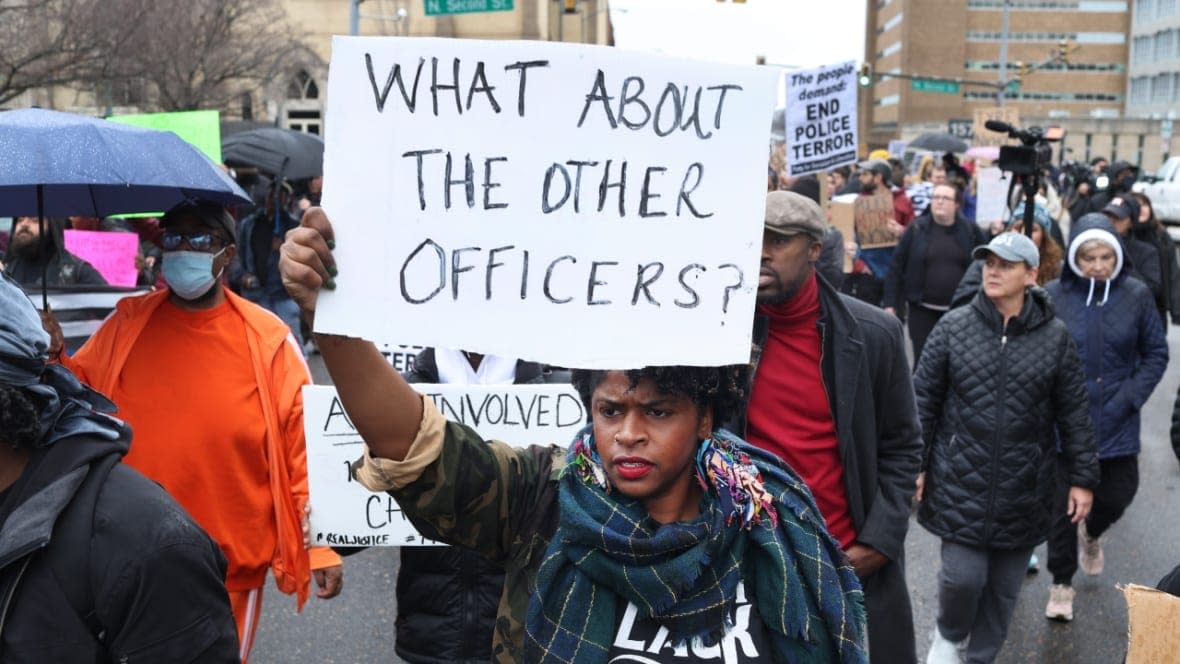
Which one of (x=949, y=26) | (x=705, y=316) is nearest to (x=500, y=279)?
(x=705, y=316)

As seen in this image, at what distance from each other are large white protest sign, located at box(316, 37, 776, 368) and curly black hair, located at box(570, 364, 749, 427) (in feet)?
0.50

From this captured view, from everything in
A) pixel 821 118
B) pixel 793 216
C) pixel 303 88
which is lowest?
pixel 793 216

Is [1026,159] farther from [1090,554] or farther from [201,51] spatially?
[201,51]

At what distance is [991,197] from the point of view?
1188 cm

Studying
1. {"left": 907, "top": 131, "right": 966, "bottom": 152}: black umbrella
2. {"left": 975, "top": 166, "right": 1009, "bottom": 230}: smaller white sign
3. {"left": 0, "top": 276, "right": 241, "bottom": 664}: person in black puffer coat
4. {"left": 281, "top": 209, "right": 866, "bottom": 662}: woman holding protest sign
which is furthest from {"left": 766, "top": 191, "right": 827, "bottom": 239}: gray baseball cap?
{"left": 907, "top": 131, "right": 966, "bottom": 152}: black umbrella

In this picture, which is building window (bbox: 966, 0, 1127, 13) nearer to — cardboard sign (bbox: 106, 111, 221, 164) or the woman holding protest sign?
cardboard sign (bbox: 106, 111, 221, 164)

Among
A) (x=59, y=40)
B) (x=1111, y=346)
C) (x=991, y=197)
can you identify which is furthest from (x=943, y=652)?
(x=59, y=40)

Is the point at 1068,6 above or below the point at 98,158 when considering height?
above

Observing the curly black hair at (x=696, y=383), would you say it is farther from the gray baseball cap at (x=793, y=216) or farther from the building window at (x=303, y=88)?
the building window at (x=303, y=88)

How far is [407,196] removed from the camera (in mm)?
2037

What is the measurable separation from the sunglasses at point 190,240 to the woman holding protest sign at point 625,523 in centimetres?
182

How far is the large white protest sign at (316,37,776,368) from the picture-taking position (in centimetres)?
203

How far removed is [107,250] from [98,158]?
11.3ft

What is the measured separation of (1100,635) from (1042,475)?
121 cm
